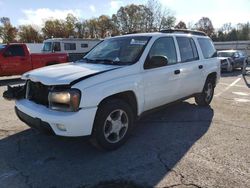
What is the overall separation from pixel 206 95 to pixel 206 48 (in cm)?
116

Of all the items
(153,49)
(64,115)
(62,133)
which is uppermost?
(153,49)

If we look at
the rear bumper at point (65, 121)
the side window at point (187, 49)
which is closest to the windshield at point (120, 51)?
the side window at point (187, 49)

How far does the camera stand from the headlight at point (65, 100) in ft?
12.8

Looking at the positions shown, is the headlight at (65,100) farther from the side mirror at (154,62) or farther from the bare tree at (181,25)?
the bare tree at (181,25)

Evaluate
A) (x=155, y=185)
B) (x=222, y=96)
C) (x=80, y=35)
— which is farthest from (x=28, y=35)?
(x=155, y=185)

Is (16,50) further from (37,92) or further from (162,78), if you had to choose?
(162,78)

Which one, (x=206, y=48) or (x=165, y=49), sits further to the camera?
(x=206, y=48)

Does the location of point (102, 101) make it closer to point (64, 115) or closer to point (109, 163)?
point (64, 115)

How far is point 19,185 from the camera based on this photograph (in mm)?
3588

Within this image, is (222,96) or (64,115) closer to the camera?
(64,115)

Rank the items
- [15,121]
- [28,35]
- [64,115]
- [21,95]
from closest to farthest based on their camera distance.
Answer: [64,115] → [21,95] → [15,121] → [28,35]

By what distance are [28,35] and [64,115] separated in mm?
70036

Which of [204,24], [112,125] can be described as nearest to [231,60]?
[112,125]

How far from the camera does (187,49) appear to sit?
20.4 ft
